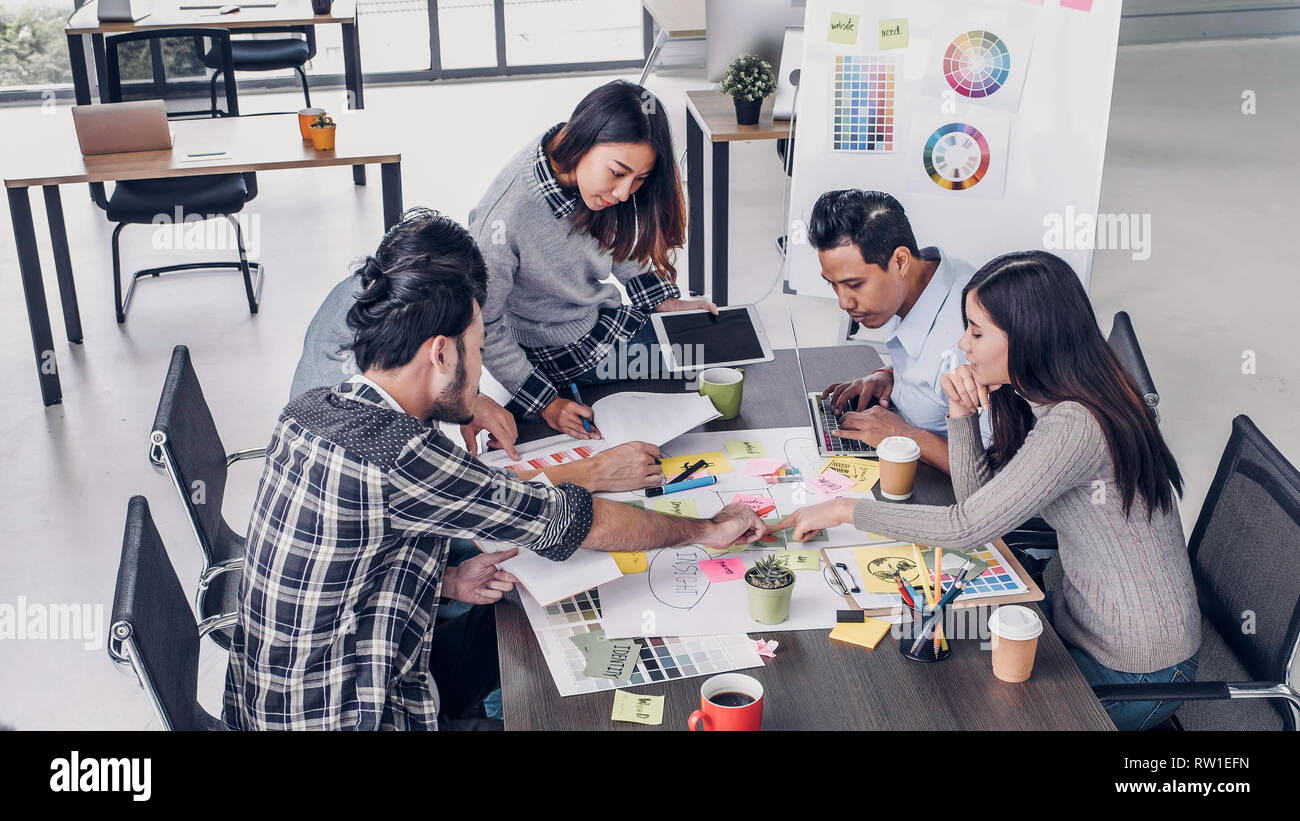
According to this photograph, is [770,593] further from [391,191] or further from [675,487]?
[391,191]

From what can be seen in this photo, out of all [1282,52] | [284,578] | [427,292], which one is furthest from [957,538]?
[1282,52]

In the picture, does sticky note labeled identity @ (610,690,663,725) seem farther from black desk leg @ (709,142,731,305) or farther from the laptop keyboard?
black desk leg @ (709,142,731,305)

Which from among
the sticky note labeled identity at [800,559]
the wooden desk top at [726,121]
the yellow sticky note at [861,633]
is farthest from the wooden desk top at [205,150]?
the yellow sticky note at [861,633]

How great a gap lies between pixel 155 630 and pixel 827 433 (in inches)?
48.6

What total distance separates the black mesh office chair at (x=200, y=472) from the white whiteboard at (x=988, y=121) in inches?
58.5

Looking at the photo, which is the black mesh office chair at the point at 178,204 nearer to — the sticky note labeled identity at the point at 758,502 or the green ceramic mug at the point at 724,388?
the green ceramic mug at the point at 724,388

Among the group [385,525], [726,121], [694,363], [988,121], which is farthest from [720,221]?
[385,525]

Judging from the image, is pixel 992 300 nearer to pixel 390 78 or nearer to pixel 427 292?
pixel 427 292

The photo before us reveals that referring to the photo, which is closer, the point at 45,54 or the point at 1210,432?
the point at 1210,432

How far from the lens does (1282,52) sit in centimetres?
868

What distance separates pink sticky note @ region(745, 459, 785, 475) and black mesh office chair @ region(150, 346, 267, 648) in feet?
3.08

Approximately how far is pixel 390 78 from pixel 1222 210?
545 centimetres

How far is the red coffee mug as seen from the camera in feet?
4.66

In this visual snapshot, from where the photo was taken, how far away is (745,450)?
7.14ft
